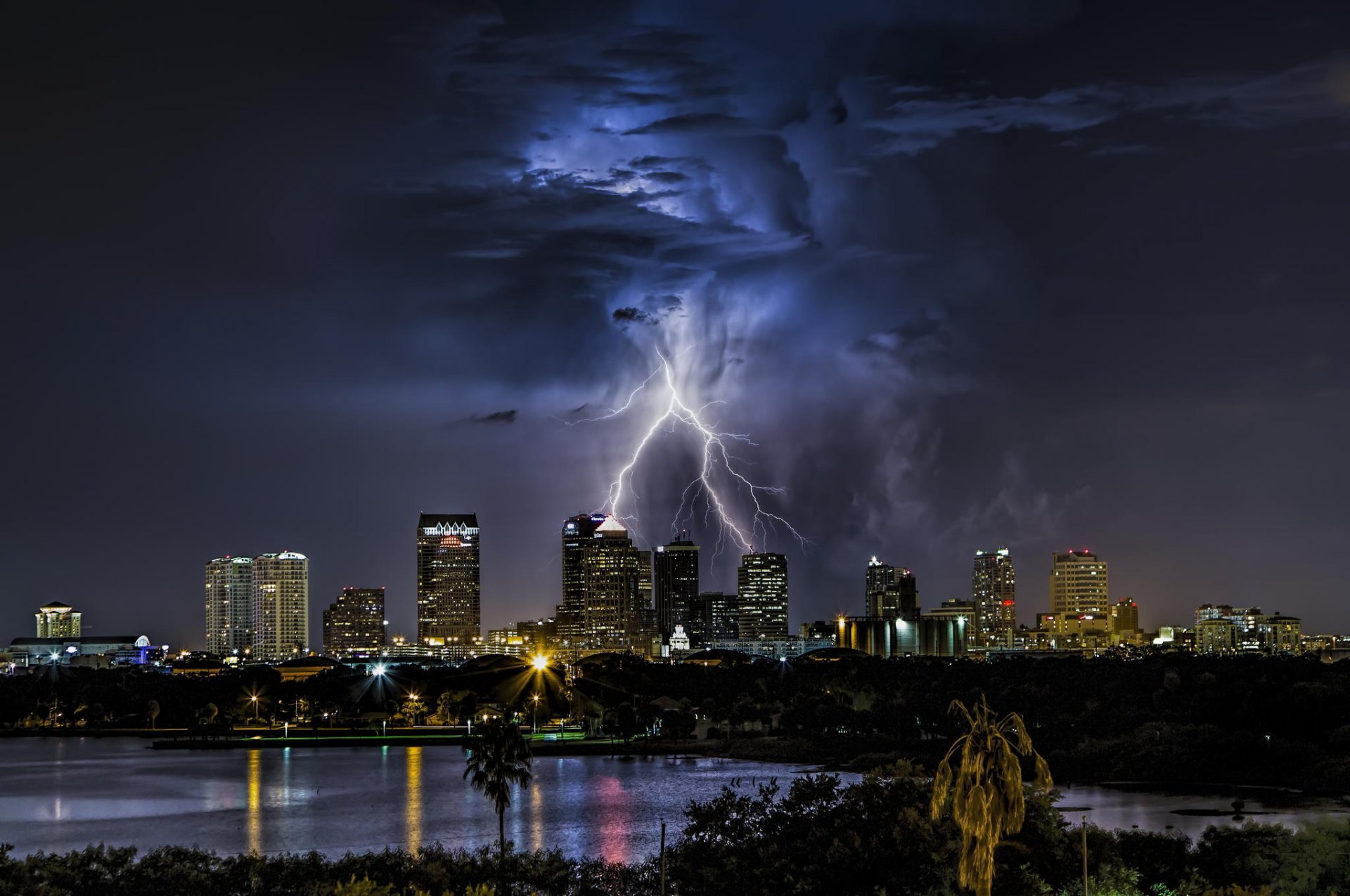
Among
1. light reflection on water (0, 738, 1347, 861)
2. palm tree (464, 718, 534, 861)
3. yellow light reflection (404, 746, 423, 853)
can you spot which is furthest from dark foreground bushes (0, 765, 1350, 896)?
light reflection on water (0, 738, 1347, 861)

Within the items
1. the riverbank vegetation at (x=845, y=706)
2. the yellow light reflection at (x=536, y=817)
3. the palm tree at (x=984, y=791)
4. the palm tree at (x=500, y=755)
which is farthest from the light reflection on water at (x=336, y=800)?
the palm tree at (x=984, y=791)

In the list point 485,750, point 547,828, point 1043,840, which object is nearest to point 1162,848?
point 1043,840

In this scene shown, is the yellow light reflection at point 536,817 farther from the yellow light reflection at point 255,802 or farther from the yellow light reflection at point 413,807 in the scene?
the yellow light reflection at point 255,802

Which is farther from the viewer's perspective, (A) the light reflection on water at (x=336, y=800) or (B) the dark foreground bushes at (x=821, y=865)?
(A) the light reflection on water at (x=336, y=800)

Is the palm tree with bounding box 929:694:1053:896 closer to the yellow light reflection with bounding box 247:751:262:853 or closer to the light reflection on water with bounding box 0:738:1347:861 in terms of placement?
the yellow light reflection with bounding box 247:751:262:853

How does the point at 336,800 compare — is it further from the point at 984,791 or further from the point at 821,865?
the point at 984,791

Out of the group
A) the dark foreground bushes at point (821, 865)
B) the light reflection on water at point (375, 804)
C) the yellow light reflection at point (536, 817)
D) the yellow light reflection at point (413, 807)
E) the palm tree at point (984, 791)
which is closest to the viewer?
the palm tree at point (984, 791)
